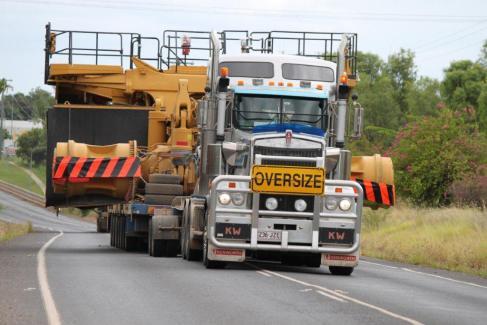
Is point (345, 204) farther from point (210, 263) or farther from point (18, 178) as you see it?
point (18, 178)

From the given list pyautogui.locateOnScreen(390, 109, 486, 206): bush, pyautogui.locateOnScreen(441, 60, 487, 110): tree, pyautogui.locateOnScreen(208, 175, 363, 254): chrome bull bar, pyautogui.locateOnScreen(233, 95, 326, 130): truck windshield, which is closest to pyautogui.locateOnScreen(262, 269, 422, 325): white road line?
pyautogui.locateOnScreen(208, 175, 363, 254): chrome bull bar

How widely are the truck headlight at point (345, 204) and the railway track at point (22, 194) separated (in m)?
89.8

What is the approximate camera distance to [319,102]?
72.2ft

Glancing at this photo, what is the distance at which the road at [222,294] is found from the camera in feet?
43.9

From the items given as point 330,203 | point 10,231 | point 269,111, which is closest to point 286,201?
point 330,203

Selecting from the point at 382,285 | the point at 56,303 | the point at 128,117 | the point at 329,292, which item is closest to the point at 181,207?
the point at 128,117

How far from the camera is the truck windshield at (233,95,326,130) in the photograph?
21688 mm

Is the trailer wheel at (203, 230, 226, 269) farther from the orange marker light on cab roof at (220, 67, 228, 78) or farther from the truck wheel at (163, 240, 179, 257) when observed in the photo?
the truck wheel at (163, 240, 179, 257)

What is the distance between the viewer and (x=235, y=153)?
70.9 ft

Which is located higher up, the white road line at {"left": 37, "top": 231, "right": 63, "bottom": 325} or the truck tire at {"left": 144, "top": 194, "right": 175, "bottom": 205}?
the truck tire at {"left": 144, "top": 194, "right": 175, "bottom": 205}

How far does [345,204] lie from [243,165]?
204cm

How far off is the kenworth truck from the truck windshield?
0.02 metres

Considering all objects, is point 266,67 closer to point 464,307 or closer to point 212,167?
point 212,167

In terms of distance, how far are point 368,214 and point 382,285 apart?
26.8m
